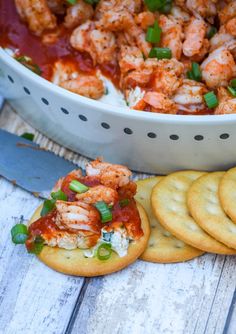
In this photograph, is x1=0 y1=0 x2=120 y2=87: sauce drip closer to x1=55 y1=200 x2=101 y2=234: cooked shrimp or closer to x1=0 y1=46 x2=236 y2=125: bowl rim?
x1=0 y1=46 x2=236 y2=125: bowl rim

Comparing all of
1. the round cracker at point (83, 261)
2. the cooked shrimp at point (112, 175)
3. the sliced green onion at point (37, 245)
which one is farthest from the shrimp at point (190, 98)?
the sliced green onion at point (37, 245)

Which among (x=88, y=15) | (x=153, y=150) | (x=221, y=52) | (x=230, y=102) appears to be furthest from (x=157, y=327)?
(x=88, y=15)

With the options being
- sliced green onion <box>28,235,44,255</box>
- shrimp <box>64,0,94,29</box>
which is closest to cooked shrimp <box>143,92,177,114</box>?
shrimp <box>64,0,94,29</box>

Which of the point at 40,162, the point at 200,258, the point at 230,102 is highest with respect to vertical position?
the point at 230,102

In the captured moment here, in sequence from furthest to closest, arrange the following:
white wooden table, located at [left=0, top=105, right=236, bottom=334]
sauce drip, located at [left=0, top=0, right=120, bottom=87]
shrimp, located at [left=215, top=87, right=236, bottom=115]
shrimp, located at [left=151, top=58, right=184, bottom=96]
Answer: sauce drip, located at [left=0, top=0, right=120, bottom=87], shrimp, located at [left=151, top=58, right=184, bottom=96], shrimp, located at [left=215, top=87, right=236, bottom=115], white wooden table, located at [left=0, top=105, right=236, bottom=334]

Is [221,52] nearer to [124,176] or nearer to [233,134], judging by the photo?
[233,134]

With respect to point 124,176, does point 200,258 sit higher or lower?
lower

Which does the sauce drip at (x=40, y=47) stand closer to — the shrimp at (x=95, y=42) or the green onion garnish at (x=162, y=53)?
the shrimp at (x=95, y=42)
